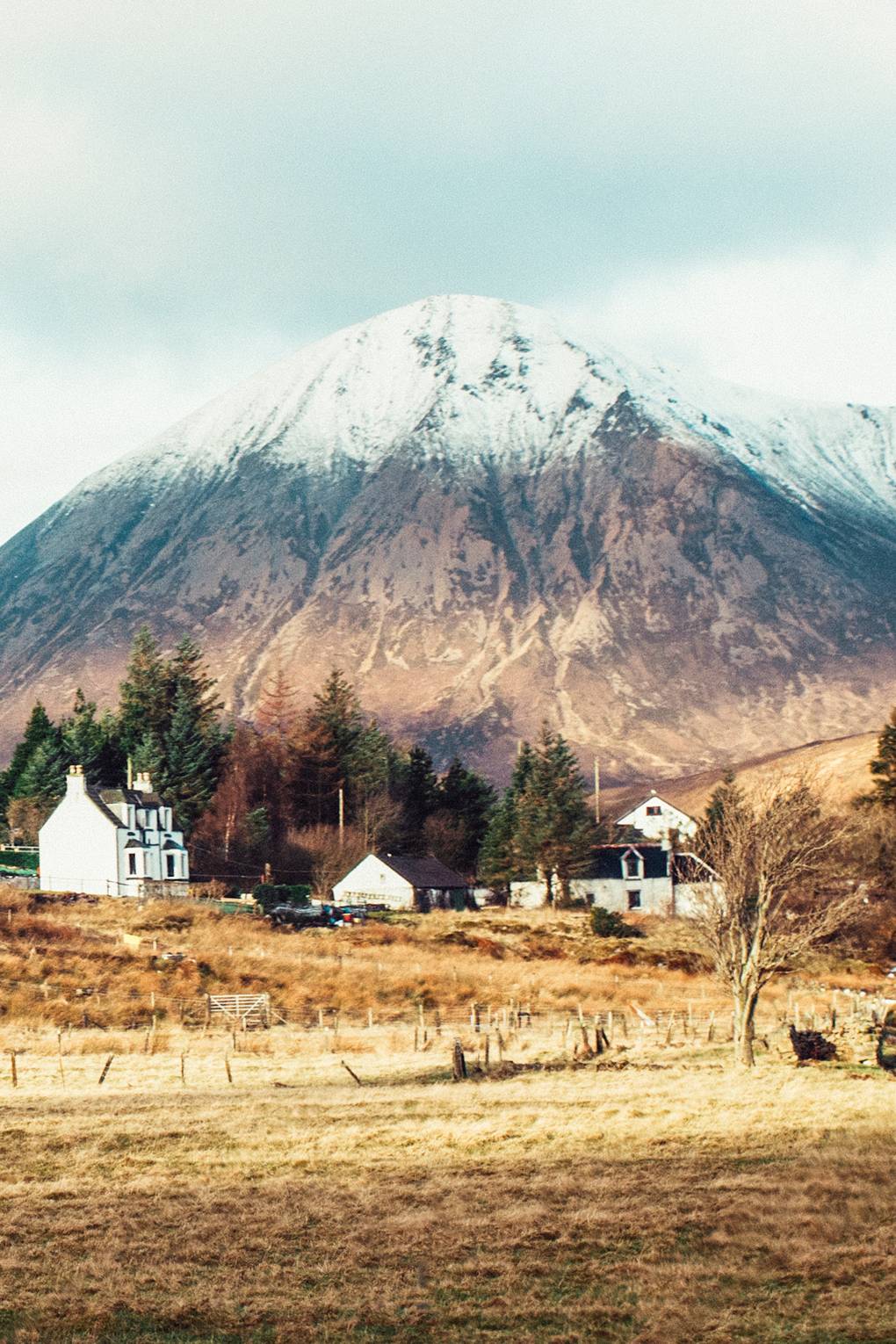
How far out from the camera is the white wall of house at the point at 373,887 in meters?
105

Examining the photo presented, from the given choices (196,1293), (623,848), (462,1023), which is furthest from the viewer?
(623,848)

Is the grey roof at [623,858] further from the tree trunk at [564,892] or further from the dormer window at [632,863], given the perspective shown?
the tree trunk at [564,892]

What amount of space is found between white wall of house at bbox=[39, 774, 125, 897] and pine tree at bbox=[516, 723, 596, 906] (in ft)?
103

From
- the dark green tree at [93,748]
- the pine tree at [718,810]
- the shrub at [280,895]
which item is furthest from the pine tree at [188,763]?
the pine tree at [718,810]

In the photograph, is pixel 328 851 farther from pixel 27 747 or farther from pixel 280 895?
pixel 27 747

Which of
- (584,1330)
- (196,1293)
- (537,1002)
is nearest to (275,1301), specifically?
(196,1293)

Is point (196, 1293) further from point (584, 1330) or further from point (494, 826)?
point (494, 826)

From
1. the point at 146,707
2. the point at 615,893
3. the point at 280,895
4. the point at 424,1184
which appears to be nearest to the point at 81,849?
the point at 280,895

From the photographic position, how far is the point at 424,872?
359ft

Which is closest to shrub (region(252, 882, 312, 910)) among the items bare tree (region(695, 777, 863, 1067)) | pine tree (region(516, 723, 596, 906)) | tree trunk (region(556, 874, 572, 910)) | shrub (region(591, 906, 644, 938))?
shrub (region(591, 906, 644, 938))

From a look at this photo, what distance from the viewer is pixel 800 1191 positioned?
25.0 m

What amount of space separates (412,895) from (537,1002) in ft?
147

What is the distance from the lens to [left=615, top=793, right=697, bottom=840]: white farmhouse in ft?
439

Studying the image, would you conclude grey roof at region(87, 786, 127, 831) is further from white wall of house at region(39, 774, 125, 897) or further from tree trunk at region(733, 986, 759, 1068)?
tree trunk at region(733, 986, 759, 1068)
